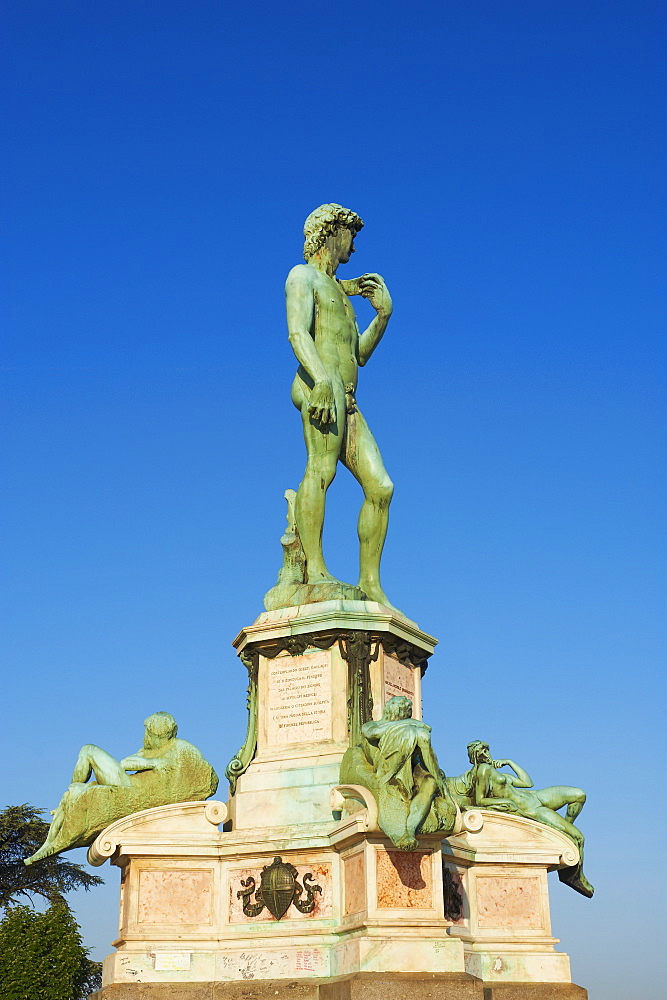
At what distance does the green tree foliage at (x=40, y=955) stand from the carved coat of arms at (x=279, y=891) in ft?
24.2

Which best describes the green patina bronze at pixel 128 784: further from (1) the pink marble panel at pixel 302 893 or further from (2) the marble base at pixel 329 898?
(1) the pink marble panel at pixel 302 893

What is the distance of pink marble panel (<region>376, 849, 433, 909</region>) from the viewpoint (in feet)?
38.6

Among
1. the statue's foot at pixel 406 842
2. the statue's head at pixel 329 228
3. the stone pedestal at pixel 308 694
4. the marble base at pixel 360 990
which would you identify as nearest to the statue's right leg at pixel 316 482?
the stone pedestal at pixel 308 694

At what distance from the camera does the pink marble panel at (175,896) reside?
517 inches

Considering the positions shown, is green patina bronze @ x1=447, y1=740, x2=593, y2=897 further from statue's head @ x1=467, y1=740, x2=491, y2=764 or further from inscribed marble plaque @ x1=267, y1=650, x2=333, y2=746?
inscribed marble plaque @ x1=267, y1=650, x2=333, y2=746

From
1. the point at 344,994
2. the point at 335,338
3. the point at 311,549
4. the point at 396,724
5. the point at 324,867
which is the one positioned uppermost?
the point at 335,338

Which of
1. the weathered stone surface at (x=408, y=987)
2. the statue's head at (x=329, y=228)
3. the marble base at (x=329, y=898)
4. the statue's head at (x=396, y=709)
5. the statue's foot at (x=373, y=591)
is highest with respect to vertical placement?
the statue's head at (x=329, y=228)

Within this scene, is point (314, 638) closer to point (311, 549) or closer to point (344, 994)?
point (311, 549)

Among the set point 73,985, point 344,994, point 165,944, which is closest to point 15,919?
point 73,985

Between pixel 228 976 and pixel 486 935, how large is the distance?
291cm

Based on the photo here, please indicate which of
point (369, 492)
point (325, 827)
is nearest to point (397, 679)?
point (325, 827)

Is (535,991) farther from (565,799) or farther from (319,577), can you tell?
(319,577)

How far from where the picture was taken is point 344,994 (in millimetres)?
11125

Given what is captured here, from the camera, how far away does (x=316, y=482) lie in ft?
51.2
